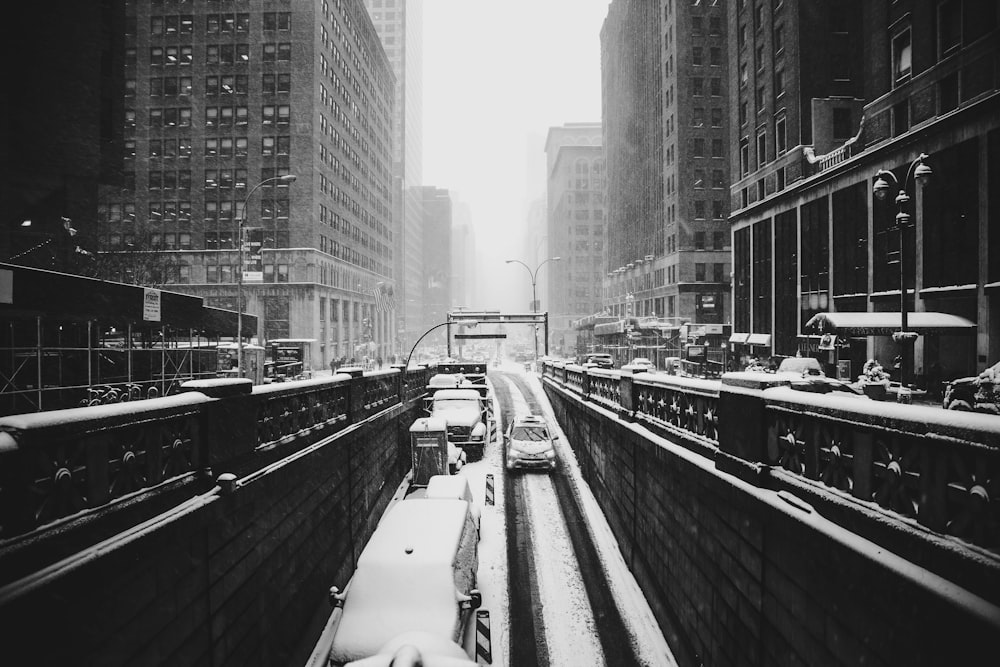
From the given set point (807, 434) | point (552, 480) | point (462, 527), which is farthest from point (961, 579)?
point (552, 480)

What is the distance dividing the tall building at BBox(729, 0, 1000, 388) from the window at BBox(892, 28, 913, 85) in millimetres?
95

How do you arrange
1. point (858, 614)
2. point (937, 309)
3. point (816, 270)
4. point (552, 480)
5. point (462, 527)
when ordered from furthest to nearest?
point (816, 270)
point (937, 309)
point (552, 480)
point (462, 527)
point (858, 614)

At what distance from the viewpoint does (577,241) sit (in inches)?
A: 5822

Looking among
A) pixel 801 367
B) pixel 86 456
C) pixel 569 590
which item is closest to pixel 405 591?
pixel 86 456

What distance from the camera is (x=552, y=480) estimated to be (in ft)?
70.6

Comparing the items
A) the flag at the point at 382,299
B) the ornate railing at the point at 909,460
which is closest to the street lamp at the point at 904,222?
the ornate railing at the point at 909,460

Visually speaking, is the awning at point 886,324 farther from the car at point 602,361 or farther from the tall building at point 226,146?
the tall building at point 226,146

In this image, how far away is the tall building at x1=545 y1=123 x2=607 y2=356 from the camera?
14612 centimetres

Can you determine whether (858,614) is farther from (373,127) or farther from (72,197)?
(373,127)

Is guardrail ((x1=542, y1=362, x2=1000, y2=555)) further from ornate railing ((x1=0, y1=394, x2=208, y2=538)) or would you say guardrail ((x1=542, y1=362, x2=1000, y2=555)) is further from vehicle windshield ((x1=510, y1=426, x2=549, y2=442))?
vehicle windshield ((x1=510, y1=426, x2=549, y2=442))

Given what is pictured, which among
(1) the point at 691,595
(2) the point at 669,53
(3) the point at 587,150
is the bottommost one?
(1) the point at 691,595

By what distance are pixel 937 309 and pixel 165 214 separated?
75046 mm

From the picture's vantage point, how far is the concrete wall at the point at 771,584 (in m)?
3.79

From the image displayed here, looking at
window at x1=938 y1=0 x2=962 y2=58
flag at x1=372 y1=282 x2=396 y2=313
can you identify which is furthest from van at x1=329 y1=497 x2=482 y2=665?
flag at x1=372 y1=282 x2=396 y2=313
